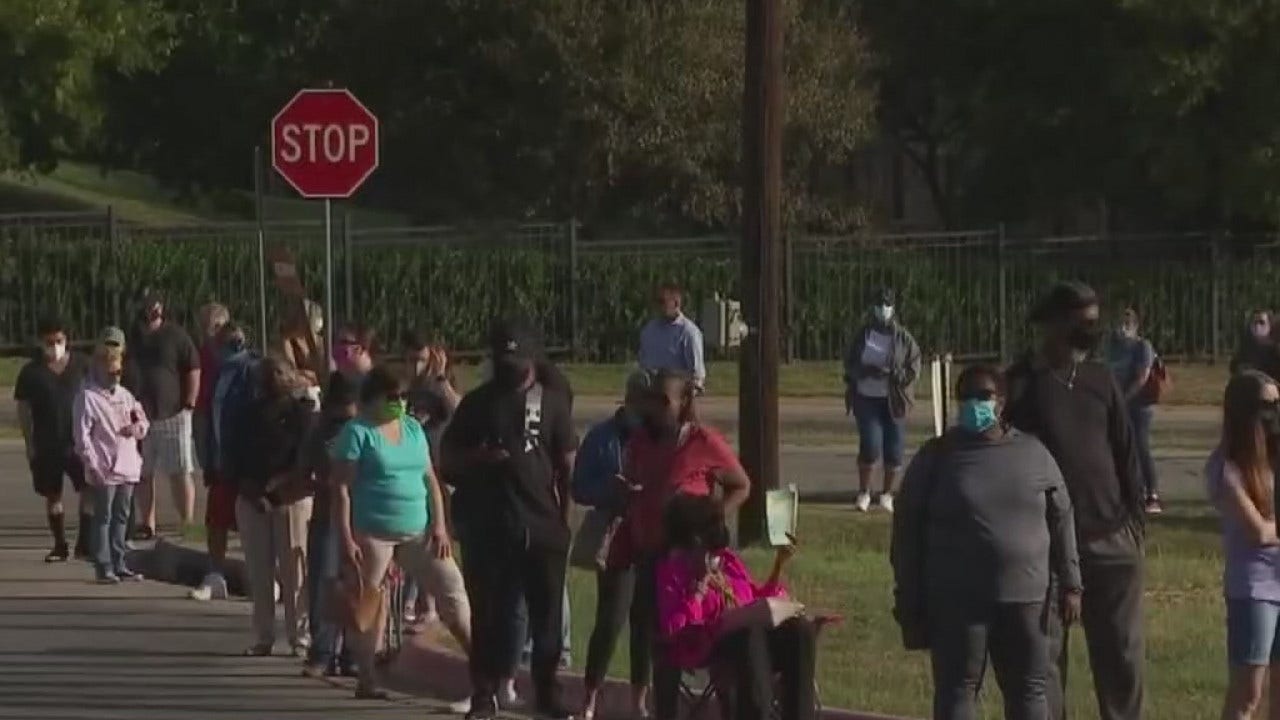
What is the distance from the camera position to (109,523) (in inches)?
733

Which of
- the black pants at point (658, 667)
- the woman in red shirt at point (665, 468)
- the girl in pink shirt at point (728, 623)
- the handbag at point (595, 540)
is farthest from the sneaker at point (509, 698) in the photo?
the girl in pink shirt at point (728, 623)

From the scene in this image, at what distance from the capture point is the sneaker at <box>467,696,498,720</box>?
13.0 metres

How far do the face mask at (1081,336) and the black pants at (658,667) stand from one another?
2020 mm

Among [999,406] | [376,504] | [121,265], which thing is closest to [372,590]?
[376,504]

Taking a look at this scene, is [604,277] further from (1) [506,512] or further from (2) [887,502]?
(1) [506,512]

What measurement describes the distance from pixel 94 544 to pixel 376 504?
5.71 meters

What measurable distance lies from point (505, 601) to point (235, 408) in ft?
10.6

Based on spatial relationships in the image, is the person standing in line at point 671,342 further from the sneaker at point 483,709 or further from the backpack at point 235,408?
the sneaker at point 483,709

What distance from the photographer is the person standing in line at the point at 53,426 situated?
1964 cm

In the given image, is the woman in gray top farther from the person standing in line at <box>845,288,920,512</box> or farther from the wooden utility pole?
the person standing in line at <box>845,288,920,512</box>

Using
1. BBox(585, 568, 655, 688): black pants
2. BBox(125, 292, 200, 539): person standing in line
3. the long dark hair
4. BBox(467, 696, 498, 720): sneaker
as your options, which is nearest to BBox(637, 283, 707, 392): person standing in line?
BBox(125, 292, 200, 539): person standing in line

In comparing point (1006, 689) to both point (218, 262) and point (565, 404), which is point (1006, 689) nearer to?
point (565, 404)

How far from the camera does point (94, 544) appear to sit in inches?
733

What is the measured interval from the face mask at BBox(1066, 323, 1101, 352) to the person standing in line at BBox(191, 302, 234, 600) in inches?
275
